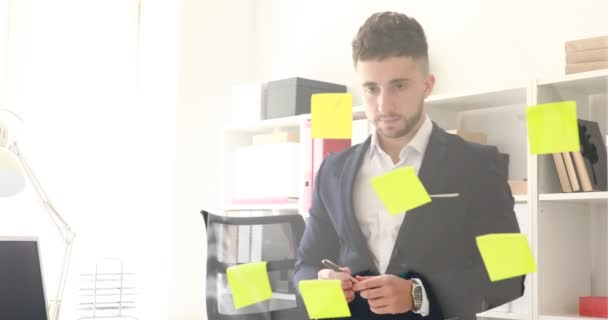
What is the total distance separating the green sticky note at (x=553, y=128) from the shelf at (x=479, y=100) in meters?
0.19

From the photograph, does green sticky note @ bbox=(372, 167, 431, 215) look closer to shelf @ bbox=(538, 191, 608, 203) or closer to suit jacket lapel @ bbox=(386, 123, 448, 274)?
suit jacket lapel @ bbox=(386, 123, 448, 274)

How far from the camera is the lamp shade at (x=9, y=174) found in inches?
94.8

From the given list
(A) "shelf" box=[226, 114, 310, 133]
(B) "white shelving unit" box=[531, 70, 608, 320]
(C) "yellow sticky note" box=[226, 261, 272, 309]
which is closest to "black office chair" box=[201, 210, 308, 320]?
(C) "yellow sticky note" box=[226, 261, 272, 309]

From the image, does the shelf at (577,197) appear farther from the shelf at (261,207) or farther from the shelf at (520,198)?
the shelf at (261,207)

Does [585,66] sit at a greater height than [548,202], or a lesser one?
greater

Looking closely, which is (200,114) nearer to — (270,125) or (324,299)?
(270,125)

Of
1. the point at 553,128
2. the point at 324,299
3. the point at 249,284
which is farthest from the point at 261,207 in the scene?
the point at 553,128

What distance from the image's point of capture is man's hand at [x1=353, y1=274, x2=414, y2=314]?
1.89m

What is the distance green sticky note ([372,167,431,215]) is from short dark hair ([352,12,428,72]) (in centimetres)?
27

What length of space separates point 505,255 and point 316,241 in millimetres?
500

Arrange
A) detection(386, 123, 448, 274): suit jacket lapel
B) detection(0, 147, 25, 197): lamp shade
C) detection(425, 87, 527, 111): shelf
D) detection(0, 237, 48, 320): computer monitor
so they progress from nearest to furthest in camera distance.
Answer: detection(386, 123, 448, 274): suit jacket lapel
detection(425, 87, 527, 111): shelf
detection(0, 237, 48, 320): computer monitor
detection(0, 147, 25, 197): lamp shade

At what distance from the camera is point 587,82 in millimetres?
1969

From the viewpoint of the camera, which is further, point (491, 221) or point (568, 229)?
point (568, 229)

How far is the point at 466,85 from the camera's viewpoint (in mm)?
2488
